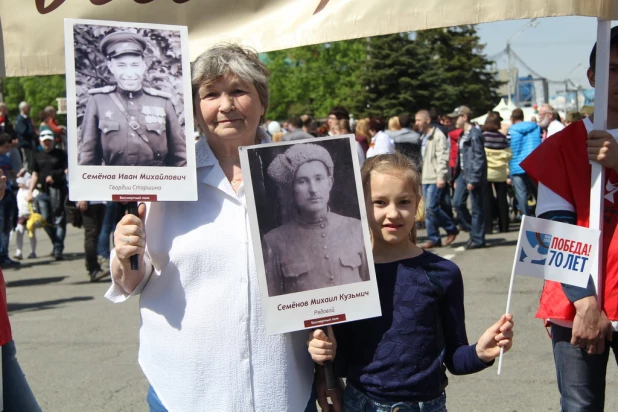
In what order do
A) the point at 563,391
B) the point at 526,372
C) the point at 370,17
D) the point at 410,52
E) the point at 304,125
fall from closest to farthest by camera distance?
the point at 370,17, the point at 563,391, the point at 526,372, the point at 304,125, the point at 410,52

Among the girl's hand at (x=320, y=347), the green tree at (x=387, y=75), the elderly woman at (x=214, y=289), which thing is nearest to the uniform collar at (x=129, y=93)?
the elderly woman at (x=214, y=289)

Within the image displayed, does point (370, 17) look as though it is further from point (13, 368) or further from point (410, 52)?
point (410, 52)

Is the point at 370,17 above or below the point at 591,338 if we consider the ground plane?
above

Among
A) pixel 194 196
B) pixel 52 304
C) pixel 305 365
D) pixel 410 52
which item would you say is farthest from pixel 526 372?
pixel 410 52

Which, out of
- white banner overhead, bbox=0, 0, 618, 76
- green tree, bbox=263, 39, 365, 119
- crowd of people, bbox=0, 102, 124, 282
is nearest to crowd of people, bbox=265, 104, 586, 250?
crowd of people, bbox=0, 102, 124, 282

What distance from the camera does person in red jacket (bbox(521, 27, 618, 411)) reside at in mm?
3027

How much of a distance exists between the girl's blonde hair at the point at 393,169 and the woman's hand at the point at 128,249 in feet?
2.47

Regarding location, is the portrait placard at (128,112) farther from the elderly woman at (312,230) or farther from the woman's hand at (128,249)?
the elderly woman at (312,230)

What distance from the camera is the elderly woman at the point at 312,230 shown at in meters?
2.63

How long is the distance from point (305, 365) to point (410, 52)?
53.2 meters

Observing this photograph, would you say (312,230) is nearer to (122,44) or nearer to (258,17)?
(122,44)

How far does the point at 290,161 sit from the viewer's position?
2637 mm

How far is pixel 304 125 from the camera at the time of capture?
1675 cm

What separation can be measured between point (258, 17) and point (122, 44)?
0.65 metres
